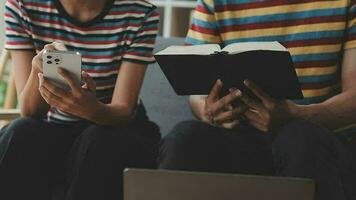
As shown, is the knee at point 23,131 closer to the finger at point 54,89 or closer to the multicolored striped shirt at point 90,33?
the finger at point 54,89

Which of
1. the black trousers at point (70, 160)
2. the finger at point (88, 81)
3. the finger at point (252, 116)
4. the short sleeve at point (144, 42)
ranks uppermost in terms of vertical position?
the short sleeve at point (144, 42)

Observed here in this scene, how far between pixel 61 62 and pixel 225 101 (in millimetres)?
340

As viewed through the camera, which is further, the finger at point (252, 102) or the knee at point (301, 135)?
the finger at point (252, 102)

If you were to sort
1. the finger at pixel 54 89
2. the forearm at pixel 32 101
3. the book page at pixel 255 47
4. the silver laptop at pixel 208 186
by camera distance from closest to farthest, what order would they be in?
1. the silver laptop at pixel 208 186
2. the book page at pixel 255 47
3. the finger at pixel 54 89
4. the forearm at pixel 32 101

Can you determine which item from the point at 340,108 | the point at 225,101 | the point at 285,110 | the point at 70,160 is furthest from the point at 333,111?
the point at 70,160

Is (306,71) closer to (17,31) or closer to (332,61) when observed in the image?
(332,61)

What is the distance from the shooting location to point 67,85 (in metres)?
1.18

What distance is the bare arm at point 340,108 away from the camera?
123 cm

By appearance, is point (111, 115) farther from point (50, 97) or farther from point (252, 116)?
point (252, 116)

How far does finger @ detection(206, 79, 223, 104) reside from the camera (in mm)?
1193

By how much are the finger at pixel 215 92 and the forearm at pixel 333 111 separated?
6.5 inches

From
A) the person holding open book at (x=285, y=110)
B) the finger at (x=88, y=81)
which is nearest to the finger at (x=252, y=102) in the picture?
the person holding open book at (x=285, y=110)

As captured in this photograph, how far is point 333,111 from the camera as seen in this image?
49.5 inches

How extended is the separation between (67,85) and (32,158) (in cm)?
16
